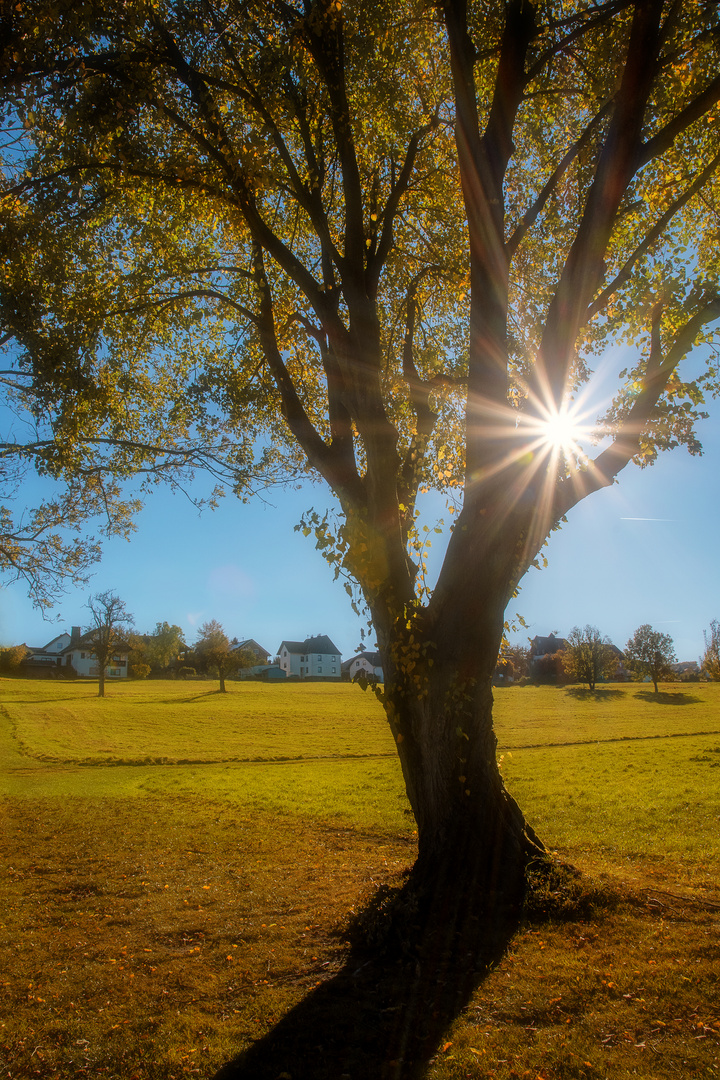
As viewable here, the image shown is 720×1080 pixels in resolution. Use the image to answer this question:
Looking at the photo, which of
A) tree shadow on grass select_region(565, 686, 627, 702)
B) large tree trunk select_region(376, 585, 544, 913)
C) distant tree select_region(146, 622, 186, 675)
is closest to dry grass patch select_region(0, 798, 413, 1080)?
large tree trunk select_region(376, 585, 544, 913)

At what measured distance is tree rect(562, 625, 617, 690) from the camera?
72.9 meters

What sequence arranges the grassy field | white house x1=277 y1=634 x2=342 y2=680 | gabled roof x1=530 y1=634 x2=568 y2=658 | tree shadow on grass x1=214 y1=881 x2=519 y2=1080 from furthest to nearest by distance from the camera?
white house x1=277 y1=634 x2=342 y2=680, gabled roof x1=530 y1=634 x2=568 y2=658, the grassy field, tree shadow on grass x1=214 y1=881 x2=519 y2=1080

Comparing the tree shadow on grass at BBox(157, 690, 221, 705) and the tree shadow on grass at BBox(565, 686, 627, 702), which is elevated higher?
the tree shadow on grass at BBox(565, 686, 627, 702)

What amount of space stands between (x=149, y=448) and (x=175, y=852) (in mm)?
8029

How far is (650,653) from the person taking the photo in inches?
2815

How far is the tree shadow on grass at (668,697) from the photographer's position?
5625 cm

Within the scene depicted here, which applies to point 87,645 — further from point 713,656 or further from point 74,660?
point 713,656

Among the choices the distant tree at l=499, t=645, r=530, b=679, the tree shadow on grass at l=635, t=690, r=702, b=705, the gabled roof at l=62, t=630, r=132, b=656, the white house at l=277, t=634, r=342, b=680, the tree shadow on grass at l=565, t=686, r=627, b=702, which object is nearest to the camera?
the tree shadow on grass at l=635, t=690, r=702, b=705

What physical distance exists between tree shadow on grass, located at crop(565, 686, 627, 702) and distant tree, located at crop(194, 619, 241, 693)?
127 feet

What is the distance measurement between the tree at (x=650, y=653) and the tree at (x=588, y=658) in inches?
111

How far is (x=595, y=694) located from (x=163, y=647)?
78.1m

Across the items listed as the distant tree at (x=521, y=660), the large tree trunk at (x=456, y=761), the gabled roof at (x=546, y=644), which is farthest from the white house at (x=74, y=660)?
the large tree trunk at (x=456, y=761)

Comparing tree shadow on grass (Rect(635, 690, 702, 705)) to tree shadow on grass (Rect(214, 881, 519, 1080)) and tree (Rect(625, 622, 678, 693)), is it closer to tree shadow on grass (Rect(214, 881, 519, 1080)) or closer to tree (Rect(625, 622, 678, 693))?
tree (Rect(625, 622, 678, 693))

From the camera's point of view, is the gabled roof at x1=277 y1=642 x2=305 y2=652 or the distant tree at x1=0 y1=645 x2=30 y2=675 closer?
the distant tree at x1=0 y1=645 x2=30 y2=675
